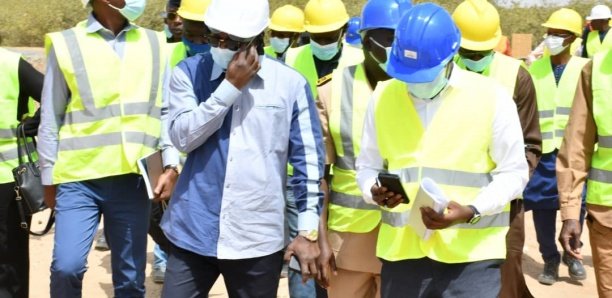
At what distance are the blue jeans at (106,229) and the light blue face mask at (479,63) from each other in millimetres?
1994

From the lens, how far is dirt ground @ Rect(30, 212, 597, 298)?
7.02 m

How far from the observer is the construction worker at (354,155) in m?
4.50

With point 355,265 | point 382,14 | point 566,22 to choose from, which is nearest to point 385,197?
point 355,265

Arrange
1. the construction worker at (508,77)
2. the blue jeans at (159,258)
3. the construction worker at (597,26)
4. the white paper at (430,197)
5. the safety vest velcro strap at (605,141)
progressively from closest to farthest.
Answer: the white paper at (430,197), the safety vest velcro strap at (605,141), the construction worker at (508,77), the blue jeans at (159,258), the construction worker at (597,26)

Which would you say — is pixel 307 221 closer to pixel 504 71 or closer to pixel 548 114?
pixel 504 71

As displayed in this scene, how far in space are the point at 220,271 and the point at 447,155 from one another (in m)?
1.12

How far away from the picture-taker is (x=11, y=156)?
520cm

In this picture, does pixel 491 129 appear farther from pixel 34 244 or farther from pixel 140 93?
pixel 34 244

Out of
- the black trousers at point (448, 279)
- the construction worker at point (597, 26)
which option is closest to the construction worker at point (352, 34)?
the construction worker at point (597, 26)

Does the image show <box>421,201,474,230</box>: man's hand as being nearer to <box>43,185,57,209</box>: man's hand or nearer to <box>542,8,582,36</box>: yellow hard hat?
<box>43,185,57,209</box>: man's hand

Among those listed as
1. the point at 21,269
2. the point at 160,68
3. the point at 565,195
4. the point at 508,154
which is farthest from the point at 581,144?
the point at 21,269

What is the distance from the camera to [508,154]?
3572mm

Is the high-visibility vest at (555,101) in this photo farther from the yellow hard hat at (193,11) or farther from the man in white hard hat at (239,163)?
the man in white hard hat at (239,163)

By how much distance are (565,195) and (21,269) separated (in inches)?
123
